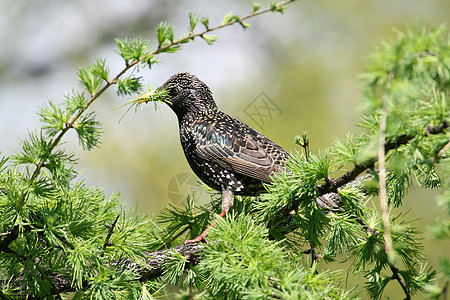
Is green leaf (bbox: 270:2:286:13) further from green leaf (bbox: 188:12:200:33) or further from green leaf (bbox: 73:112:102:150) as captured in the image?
green leaf (bbox: 73:112:102:150)

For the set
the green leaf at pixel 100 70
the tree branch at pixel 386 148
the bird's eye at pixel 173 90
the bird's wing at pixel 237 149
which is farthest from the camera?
the bird's eye at pixel 173 90

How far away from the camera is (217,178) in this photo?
2705 millimetres

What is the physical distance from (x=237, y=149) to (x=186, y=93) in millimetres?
506

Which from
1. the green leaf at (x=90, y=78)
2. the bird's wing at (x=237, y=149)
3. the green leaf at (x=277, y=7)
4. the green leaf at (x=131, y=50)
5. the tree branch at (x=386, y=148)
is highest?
the bird's wing at (x=237, y=149)

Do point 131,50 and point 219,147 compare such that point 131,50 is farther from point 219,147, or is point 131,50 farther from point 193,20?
point 219,147

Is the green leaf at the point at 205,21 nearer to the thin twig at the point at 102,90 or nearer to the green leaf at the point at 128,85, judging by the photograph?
the thin twig at the point at 102,90

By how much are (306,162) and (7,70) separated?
275 inches

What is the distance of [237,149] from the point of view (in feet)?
9.08

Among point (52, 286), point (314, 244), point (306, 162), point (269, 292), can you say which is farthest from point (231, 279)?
point (52, 286)

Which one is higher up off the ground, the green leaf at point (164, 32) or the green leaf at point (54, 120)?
the green leaf at point (164, 32)

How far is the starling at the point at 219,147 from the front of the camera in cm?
265

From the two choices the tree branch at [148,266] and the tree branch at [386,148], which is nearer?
the tree branch at [386,148]

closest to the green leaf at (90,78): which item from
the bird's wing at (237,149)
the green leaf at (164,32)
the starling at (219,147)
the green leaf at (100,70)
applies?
the green leaf at (100,70)

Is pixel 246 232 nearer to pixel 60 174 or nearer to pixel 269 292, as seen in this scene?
pixel 269 292
